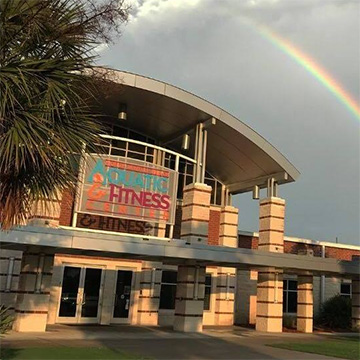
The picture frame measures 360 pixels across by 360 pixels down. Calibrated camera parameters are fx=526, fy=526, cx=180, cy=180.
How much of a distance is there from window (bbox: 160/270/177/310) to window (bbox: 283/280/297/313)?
8.14 metres

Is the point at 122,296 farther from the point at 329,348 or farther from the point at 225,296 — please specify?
the point at 329,348

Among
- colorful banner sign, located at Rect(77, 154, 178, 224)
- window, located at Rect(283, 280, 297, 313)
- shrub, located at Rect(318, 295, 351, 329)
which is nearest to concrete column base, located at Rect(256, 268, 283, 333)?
colorful banner sign, located at Rect(77, 154, 178, 224)

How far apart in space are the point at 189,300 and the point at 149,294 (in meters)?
3.77

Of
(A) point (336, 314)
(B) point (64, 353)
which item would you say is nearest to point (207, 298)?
(A) point (336, 314)

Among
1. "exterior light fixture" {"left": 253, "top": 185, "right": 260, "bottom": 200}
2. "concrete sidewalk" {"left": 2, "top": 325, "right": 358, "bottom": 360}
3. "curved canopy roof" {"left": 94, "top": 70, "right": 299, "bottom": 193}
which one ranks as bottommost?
"concrete sidewalk" {"left": 2, "top": 325, "right": 358, "bottom": 360}

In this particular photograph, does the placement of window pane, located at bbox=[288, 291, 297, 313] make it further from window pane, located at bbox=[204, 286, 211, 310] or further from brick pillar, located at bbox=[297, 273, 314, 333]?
window pane, located at bbox=[204, 286, 211, 310]

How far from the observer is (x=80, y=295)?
22.6 m

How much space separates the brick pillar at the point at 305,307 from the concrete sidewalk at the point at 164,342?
179 inches

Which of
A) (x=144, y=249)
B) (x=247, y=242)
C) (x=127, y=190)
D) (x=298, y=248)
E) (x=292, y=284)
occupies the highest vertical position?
(x=127, y=190)

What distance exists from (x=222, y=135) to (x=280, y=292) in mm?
7389

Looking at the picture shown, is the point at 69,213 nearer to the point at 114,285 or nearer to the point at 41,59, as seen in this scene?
the point at 114,285

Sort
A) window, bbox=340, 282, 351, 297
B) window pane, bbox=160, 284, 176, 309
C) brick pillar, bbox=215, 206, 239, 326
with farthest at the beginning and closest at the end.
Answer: window, bbox=340, 282, 351, 297 → brick pillar, bbox=215, 206, 239, 326 → window pane, bbox=160, 284, 176, 309

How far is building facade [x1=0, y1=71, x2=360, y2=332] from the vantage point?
1855 cm

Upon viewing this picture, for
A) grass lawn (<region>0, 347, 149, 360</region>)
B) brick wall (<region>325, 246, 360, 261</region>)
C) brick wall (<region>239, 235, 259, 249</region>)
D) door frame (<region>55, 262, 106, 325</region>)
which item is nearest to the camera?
grass lawn (<region>0, 347, 149, 360</region>)
